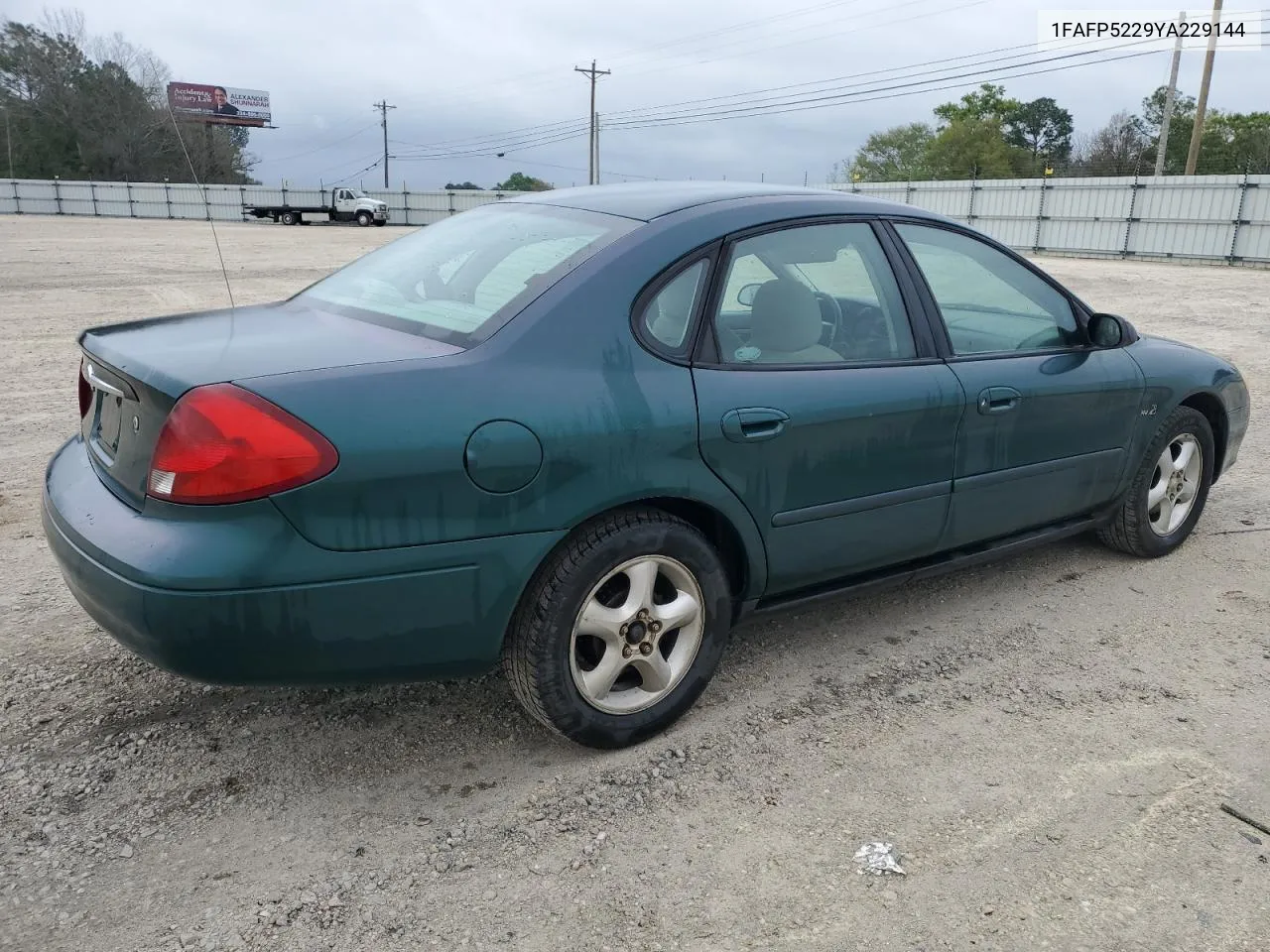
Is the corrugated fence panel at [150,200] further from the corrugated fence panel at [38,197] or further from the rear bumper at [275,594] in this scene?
the rear bumper at [275,594]

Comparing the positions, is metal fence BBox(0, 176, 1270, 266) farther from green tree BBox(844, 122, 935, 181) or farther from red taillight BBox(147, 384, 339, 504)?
green tree BBox(844, 122, 935, 181)

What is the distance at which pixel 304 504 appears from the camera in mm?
2090

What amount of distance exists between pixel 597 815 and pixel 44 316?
11.0 metres

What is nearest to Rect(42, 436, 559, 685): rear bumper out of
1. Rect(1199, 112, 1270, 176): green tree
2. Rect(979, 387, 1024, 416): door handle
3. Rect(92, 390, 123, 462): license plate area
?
Rect(92, 390, 123, 462): license plate area

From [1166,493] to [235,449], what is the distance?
3.78 m

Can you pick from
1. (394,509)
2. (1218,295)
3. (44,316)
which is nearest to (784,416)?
(394,509)

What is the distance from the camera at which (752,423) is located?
2.66 m

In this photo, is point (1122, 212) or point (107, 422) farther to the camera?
point (1122, 212)

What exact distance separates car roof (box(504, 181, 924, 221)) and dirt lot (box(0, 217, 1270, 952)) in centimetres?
149

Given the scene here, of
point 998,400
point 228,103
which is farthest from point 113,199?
point 998,400

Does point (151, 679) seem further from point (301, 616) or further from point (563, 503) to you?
point (563, 503)

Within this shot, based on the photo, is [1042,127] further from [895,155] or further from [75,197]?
[75,197]

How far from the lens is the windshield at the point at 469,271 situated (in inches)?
Result: 101

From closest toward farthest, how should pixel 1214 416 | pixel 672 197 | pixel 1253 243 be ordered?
pixel 672 197, pixel 1214 416, pixel 1253 243
